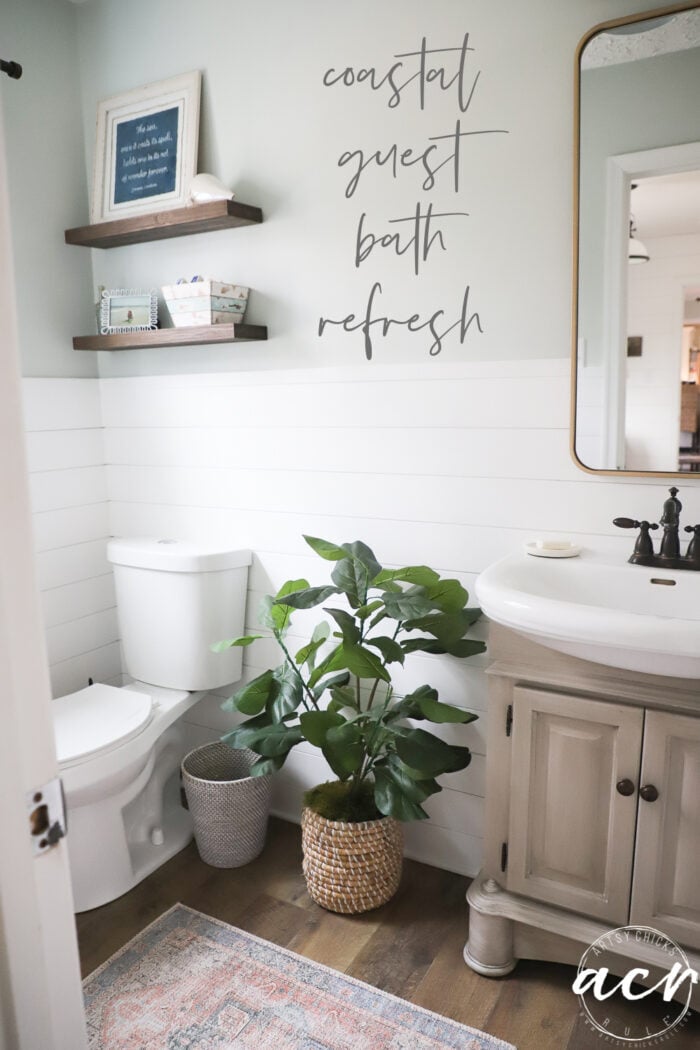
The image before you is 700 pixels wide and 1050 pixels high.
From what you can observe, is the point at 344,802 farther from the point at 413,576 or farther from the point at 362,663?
the point at 413,576

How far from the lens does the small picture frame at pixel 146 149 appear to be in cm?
227

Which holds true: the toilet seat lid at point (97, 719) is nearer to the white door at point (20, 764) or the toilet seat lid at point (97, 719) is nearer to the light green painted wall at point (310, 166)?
the light green painted wall at point (310, 166)

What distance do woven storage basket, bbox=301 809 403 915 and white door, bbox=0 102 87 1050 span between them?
125cm

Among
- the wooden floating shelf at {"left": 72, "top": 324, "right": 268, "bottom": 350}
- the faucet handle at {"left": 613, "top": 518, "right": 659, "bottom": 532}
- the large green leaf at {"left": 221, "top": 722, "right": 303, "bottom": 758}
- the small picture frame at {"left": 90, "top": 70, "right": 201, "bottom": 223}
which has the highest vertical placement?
the small picture frame at {"left": 90, "top": 70, "right": 201, "bottom": 223}

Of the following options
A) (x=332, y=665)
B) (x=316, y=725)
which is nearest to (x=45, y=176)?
(x=332, y=665)

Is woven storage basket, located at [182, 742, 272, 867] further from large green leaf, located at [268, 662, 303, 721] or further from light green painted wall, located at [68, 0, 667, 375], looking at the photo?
light green painted wall, located at [68, 0, 667, 375]

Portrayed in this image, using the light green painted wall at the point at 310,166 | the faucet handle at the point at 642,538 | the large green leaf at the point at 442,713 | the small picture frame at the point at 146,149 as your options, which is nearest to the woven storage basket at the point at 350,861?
the large green leaf at the point at 442,713

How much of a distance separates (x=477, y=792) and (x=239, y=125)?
1.95 meters

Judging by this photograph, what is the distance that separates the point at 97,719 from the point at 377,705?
78 centimetres

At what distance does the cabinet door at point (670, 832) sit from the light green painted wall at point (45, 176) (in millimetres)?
2024

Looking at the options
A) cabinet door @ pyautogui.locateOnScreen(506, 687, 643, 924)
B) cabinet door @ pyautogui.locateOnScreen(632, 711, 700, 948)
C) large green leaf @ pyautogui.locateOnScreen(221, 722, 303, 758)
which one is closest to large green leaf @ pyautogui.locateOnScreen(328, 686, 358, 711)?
large green leaf @ pyautogui.locateOnScreen(221, 722, 303, 758)

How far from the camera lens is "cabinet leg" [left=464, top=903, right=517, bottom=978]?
1789mm

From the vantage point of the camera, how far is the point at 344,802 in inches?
83.2

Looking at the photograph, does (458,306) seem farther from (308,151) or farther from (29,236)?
(29,236)
